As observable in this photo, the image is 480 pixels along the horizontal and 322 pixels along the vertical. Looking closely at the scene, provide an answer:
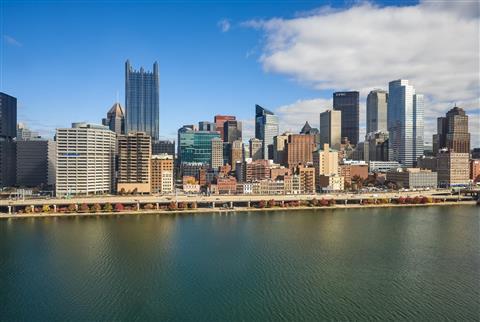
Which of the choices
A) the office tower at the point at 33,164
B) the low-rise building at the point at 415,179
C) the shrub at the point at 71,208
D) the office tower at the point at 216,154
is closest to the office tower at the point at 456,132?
the low-rise building at the point at 415,179

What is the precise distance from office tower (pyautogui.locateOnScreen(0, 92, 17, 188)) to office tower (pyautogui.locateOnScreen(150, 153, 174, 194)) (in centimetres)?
4436

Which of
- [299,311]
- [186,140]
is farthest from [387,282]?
[186,140]

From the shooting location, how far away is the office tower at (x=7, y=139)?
4313 inches

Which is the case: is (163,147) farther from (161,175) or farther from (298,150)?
(161,175)

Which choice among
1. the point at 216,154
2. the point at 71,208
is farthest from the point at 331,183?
the point at 71,208

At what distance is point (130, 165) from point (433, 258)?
66.7 meters

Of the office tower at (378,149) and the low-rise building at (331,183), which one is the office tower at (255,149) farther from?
the low-rise building at (331,183)

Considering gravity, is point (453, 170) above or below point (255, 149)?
below

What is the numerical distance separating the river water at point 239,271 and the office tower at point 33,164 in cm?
6008

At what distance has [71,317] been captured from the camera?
24.1 metres

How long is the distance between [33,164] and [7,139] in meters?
14.7

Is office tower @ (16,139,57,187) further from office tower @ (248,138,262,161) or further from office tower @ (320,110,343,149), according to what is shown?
office tower @ (320,110,343,149)

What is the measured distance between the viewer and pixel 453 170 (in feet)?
388

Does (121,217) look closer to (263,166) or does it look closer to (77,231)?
(77,231)
